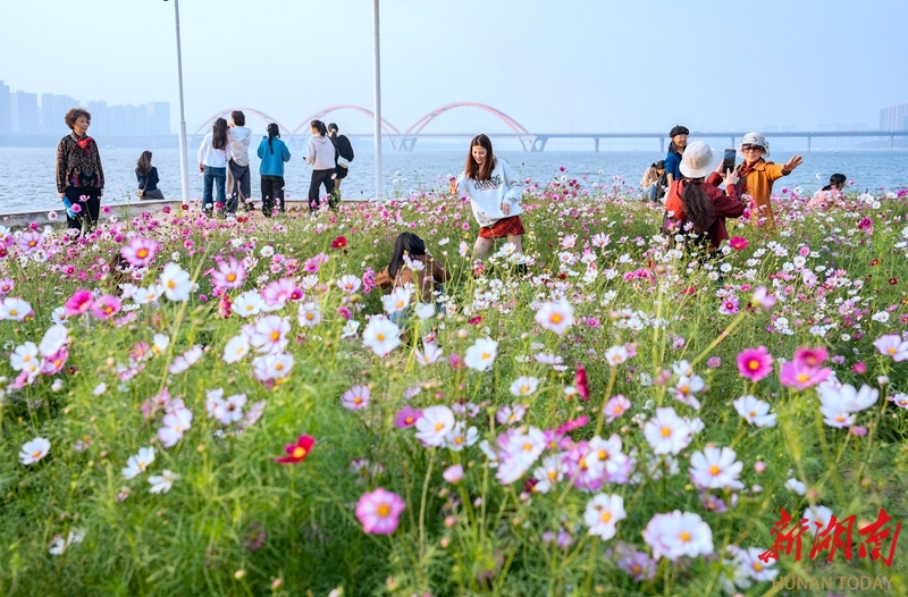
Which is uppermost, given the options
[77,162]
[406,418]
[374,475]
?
[77,162]

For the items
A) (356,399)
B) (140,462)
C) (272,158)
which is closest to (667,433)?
(356,399)

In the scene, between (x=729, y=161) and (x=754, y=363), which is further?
(x=729, y=161)

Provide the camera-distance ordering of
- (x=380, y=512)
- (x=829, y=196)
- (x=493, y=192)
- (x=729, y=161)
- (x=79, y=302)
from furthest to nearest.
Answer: (x=829, y=196), (x=729, y=161), (x=493, y=192), (x=79, y=302), (x=380, y=512)

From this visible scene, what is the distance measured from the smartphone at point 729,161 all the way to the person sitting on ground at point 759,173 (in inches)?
21.3

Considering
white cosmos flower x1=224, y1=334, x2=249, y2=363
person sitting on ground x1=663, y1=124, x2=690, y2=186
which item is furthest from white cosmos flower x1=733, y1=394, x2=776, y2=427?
person sitting on ground x1=663, y1=124, x2=690, y2=186

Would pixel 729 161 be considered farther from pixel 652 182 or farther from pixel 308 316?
pixel 308 316

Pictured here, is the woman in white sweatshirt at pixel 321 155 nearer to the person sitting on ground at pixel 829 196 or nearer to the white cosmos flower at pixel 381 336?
the person sitting on ground at pixel 829 196

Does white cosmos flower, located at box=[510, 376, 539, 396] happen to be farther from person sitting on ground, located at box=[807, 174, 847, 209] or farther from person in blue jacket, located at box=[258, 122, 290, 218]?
person in blue jacket, located at box=[258, 122, 290, 218]

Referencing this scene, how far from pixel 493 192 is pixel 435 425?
12.5 ft

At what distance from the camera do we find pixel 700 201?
4.63 meters

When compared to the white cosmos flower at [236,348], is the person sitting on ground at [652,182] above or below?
above

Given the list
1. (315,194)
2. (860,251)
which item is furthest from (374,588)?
(315,194)

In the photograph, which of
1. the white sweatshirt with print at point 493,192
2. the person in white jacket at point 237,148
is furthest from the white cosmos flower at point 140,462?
the person in white jacket at point 237,148

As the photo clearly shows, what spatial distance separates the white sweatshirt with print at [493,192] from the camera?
531cm
